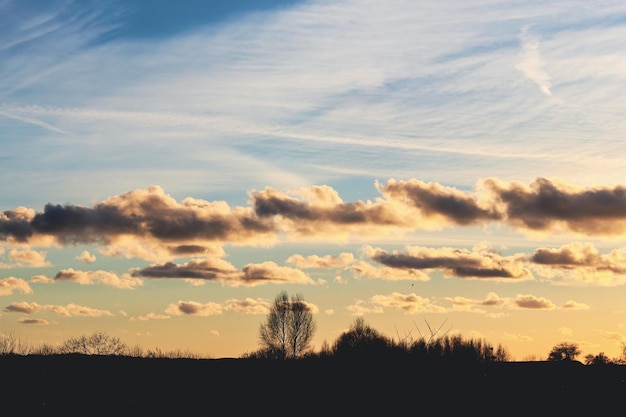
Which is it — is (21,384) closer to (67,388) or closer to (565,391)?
(67,388)

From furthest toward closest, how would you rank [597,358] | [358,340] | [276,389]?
[597,358], [358,340], [276,389]

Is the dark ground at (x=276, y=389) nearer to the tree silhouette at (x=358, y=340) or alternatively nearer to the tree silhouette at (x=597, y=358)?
the tree silhouette at (x=358, y=340)

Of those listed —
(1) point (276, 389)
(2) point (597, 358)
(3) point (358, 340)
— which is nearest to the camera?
(1) point (276, 389)

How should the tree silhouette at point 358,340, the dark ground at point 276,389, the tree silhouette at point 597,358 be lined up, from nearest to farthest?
the dark ground at point 276,389, the tree silhouette at point 358,340, the tree silhouette at point 597,358

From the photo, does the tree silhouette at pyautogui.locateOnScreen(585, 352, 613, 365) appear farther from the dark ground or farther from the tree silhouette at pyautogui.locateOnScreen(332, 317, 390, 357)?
the dark ground

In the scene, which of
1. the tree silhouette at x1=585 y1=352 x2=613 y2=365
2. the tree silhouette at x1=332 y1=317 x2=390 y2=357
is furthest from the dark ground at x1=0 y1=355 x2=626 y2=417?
the tree silhouette at x1=585 y1=352 x2=613 y2=365

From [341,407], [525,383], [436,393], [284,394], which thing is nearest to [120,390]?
[284,394]

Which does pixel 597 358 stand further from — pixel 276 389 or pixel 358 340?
pixel 276 389

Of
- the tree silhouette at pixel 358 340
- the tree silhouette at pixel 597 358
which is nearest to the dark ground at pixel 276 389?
the tree silhouette at pixel 358 340

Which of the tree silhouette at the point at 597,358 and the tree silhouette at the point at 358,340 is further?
the tree silhouette at the point at 597,358

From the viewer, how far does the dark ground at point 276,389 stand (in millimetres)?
48469

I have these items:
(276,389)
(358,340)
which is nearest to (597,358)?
(358,340)

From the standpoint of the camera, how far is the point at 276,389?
58.4 meters

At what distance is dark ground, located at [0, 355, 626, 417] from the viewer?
48.5 meters
